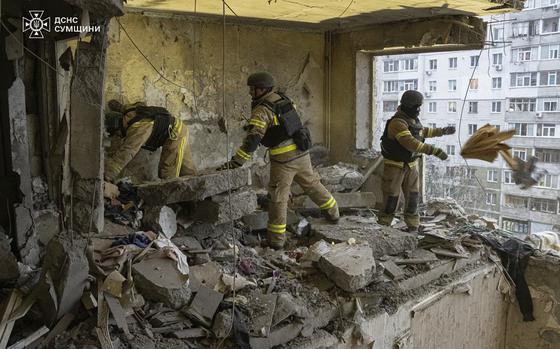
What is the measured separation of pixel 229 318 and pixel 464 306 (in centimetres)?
331

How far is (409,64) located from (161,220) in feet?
20.8

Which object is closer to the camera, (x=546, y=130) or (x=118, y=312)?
(x=118, y=312)

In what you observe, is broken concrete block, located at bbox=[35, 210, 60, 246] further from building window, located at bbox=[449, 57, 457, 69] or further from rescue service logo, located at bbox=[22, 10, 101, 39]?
building window, located at bbox=[449, 57, 457, 69]

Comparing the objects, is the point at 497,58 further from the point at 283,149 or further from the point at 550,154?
the point at 283,149

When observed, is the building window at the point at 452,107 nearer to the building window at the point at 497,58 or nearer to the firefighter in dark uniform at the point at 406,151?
the building window at the point at 497,58

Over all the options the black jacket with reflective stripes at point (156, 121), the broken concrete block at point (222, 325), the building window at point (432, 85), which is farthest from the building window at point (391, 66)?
the broken concrete block at point (222, 325)

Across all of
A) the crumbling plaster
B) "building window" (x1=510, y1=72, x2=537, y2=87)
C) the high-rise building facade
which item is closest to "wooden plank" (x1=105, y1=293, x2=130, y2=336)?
the crumbling plaster

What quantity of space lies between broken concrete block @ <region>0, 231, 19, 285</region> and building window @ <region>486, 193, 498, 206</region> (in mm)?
7136

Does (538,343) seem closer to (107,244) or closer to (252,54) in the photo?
(107,244)

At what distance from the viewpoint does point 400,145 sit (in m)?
5.95

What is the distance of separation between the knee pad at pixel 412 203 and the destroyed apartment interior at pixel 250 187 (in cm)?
5

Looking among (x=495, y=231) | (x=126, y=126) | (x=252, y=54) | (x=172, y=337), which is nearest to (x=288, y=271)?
(x=172, y=337)

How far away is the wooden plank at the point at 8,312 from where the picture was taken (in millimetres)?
3090

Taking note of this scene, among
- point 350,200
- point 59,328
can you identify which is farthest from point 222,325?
point 350,200
